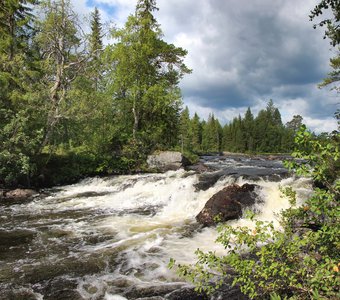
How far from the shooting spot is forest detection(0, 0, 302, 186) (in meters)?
18.5

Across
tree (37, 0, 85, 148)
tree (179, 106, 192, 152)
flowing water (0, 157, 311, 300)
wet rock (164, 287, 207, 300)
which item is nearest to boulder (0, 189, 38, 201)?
flowing water (0, 157, 311, 300)

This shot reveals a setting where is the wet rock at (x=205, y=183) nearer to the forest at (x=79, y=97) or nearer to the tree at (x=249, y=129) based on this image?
the forest at (x=79, y=97)

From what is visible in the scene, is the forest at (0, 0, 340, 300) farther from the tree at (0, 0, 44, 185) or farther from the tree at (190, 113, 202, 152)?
the tree at (190, 113, 202, 152)

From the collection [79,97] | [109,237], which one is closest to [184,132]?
[79,97]

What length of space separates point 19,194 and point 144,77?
1463 centimetres

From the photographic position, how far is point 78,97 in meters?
20.8

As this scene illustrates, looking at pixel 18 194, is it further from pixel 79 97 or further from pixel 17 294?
pixel 17 294

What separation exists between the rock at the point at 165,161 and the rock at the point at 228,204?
12.0 m

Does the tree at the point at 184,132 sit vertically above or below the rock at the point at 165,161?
above

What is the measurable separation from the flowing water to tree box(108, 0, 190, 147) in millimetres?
10104

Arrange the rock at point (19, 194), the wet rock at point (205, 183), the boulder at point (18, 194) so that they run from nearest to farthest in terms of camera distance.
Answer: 1. the wet rock at point (205, 183)
2. the boulder at point (18, 194)
3. the rock at point (19, 194)

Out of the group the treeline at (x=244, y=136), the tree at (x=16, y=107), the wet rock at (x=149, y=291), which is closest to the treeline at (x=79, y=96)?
the tree at (x=16, y=107)

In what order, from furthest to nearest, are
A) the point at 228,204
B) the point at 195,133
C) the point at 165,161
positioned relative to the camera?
the point at 195,133 < the point at 165,161 < the point at 228,204

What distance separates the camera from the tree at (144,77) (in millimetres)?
25078
